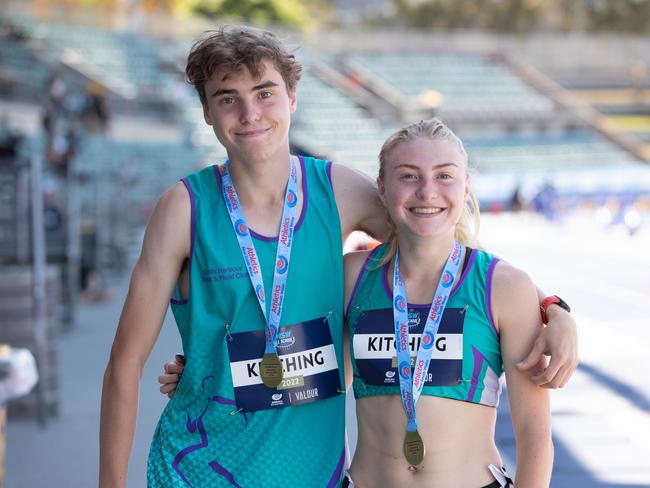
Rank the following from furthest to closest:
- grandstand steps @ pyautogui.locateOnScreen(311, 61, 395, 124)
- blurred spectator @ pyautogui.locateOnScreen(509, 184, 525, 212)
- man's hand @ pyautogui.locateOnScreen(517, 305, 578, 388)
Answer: grandstand steps @ pyautogui.locateOnScreen(311, 61, 395, 124), blurred spectator @ pyautogui.locateOnScreen(509, 184, 525, 212), man's hand @ pyautogui.locateOnScreen(517, 305, 578, 388)

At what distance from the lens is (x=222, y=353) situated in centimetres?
224

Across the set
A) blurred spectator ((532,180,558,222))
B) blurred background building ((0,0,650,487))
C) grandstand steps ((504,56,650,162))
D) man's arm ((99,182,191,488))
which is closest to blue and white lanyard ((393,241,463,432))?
man's arm ((99,182,191,488))

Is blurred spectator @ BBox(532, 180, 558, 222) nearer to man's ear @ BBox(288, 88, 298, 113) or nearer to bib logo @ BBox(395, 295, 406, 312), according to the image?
man's ear @ BBox(288, 88, 298, 113)

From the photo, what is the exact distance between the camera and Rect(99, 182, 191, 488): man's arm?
223 cm

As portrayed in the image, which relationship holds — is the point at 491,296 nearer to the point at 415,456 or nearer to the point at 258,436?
the point at 415,456

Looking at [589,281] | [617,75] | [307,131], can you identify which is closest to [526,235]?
[589,281]

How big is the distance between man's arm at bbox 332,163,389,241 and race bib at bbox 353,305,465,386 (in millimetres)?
278

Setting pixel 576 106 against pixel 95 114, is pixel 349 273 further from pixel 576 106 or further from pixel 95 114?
pixel 576 106

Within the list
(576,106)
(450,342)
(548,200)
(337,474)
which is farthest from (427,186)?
(576,106)

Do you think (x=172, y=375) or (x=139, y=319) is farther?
(x=172, y=375)

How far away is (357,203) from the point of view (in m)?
2.40

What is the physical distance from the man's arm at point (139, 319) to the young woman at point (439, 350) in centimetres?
47

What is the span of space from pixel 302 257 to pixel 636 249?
16.1 metres

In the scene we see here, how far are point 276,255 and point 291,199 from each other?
150 mm
